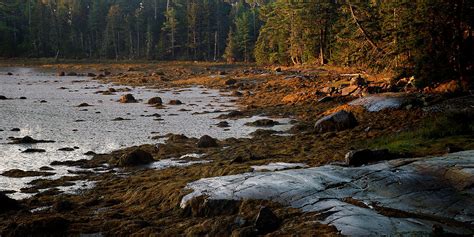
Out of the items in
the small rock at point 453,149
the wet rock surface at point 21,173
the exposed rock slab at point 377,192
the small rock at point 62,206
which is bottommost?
the wet rock surface at point 21,173

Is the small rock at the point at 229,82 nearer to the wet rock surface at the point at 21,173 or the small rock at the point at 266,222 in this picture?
the wet rock surface at the point at 21,173

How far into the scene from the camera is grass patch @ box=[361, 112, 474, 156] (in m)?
12.1

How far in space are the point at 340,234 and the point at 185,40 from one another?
344 ft

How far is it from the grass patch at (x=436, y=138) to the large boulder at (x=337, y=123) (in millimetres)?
2821

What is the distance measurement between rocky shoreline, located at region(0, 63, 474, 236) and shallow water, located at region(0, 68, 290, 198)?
3.67ft

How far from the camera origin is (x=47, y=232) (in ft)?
27.3

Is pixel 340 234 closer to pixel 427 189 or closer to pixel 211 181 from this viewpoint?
pixel 427 189

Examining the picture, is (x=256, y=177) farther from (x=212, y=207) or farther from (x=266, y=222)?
(x=266, y=222)

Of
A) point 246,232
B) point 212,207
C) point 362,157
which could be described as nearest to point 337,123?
point 362,157

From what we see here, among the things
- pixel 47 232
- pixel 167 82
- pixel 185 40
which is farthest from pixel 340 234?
pixel 185 40

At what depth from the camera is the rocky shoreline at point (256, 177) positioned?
792 centimetres

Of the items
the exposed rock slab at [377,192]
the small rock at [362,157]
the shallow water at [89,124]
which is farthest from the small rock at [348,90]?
the exposed rock slab at [377,192]

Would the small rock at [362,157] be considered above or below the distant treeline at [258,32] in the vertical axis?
below

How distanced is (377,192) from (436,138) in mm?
5975
